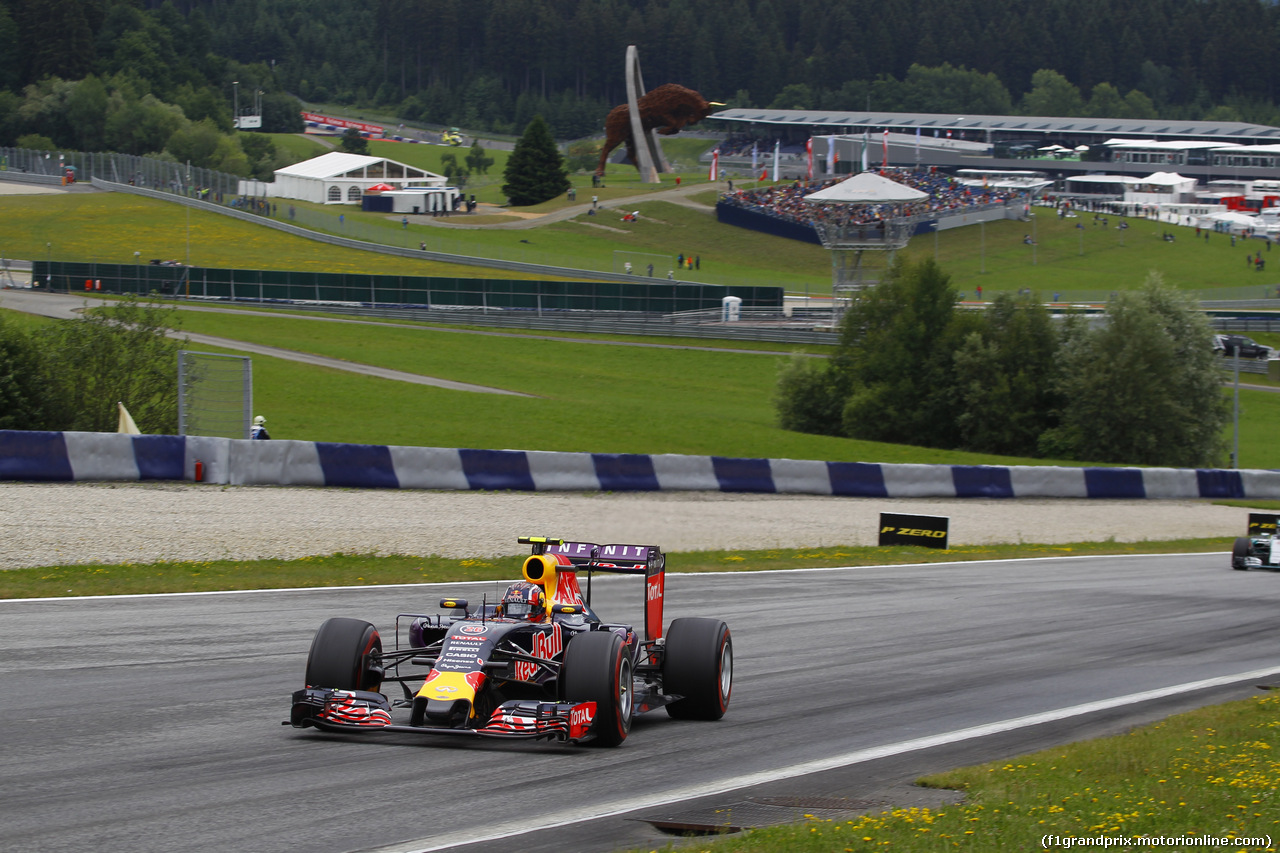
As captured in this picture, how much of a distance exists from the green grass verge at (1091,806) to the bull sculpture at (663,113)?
403ft

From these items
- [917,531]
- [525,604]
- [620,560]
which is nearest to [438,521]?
[917,531]

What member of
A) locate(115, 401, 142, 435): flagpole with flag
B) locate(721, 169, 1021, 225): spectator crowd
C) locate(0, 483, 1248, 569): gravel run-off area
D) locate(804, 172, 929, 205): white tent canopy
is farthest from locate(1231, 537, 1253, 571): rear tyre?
locate(721, 169, 1021, 225): spectator crowd

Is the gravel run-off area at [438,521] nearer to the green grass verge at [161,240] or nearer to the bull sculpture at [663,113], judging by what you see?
the green grass verge at [161,240]

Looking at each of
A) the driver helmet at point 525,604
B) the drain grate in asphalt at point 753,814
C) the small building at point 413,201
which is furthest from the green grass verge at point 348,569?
the small building at point 413,201

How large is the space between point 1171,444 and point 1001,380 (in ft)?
22.5

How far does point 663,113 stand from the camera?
133 meters

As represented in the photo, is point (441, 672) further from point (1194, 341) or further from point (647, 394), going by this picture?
point (1194, 341)

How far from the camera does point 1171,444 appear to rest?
49.0 meters

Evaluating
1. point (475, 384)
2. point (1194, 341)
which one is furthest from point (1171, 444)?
point (475, 384)

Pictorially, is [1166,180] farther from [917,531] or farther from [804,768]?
[804,768]

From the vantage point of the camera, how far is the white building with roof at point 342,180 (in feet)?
417

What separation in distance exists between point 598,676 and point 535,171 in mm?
124682

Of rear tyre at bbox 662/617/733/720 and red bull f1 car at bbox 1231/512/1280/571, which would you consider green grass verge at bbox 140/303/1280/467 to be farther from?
rear tyre at bbox 662/617/733/720

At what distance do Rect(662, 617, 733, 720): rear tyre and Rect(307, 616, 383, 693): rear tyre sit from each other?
8.39 ft
